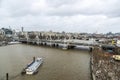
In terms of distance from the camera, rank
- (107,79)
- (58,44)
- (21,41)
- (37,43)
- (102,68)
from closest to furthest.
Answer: (107,79), (102,68), (58,44), (37,43), (21,41)

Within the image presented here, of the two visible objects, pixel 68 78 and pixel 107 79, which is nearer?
pixel 107 79

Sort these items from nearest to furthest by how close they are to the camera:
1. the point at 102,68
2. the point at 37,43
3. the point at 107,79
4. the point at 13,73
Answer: the point at 107,79, the point at 102,68, the point at 13,73, the point at 37,43

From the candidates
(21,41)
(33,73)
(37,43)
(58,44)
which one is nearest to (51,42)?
(58,44)

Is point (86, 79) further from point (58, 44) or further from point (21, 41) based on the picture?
point (21, 41)

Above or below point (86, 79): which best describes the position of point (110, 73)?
above

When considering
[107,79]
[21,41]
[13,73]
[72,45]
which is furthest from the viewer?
[21,41]

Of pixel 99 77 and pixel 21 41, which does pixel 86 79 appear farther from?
pixel 21 41

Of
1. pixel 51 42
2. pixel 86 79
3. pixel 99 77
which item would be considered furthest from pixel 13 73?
pixel 51 42

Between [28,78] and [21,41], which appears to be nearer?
[28,78]

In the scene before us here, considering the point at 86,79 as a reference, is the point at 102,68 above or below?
above
